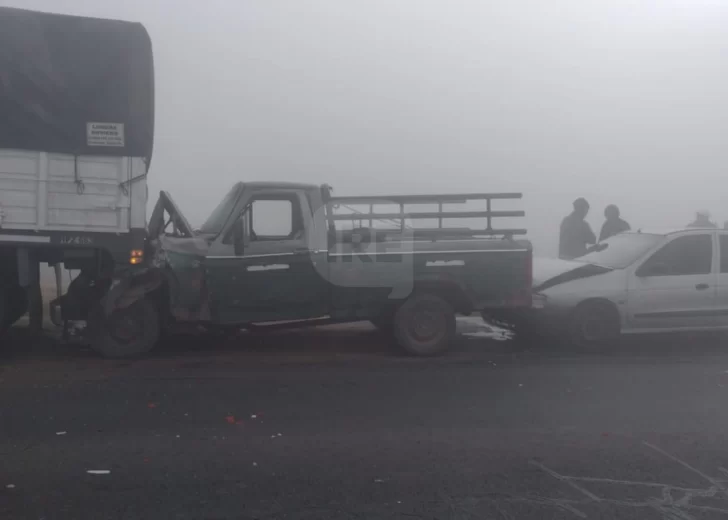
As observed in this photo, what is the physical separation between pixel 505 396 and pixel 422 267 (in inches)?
82.0

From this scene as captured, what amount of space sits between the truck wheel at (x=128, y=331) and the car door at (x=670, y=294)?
5.83 meters

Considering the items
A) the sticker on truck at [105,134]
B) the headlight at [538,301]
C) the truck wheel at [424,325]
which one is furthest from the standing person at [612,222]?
the sticker on truck at [105,134]

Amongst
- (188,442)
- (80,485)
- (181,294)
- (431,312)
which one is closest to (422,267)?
(431,312)

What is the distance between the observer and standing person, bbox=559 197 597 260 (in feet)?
37.6

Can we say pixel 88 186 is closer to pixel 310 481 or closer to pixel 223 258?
pixel 223 258

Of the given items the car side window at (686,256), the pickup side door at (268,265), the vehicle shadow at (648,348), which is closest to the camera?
the pickup side door at (268,265)

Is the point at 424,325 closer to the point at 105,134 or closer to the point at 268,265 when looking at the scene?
the point at 268,265

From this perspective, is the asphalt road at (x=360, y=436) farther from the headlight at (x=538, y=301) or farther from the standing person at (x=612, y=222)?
the standing person at (x=612, y=222)

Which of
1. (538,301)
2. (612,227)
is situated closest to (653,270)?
(538,301)

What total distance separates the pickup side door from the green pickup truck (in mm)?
11

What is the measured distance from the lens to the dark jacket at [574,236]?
11.4 metres

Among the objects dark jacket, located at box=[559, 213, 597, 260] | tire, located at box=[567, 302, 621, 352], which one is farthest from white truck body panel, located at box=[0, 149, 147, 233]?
dark jacket, located at box=[559, 213, 597, 260]

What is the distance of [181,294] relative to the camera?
791 centimetres

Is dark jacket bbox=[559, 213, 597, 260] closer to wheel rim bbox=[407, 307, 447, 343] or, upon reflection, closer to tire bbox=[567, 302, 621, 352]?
tire bbox=[567, 302, 621, 352]
